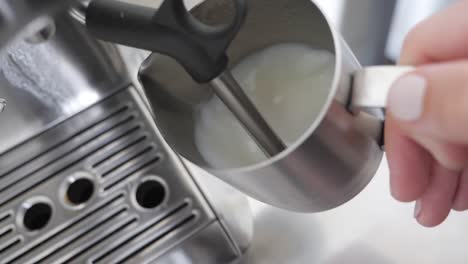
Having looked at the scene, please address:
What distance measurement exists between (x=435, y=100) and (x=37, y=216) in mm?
197

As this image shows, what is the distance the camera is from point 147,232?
0.88 ft

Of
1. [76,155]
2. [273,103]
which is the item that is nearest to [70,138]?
[76,155]

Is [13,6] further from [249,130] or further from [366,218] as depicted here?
[366,218]

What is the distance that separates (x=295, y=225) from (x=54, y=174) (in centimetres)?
13

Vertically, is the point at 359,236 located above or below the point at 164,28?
below

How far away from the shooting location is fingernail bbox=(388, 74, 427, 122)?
163 millimetres

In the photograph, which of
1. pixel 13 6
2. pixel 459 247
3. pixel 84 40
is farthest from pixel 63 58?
pixel 459 247

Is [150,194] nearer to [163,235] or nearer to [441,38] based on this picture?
[163,235]

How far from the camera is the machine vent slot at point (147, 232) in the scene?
0.87 ft

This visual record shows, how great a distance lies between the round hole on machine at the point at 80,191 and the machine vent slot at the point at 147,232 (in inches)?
1.1

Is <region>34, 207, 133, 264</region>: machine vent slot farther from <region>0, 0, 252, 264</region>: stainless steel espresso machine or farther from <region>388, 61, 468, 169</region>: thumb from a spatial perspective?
<region>388, 61, 468, 169</region>: thumb

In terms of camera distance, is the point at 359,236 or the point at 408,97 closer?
the point at 408,97

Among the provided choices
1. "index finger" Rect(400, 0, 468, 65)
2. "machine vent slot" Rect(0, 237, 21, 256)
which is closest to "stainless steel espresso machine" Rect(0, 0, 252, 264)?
"machine vent slot" Rect(0, 237, 21, 256)

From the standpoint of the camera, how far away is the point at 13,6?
140 mm
